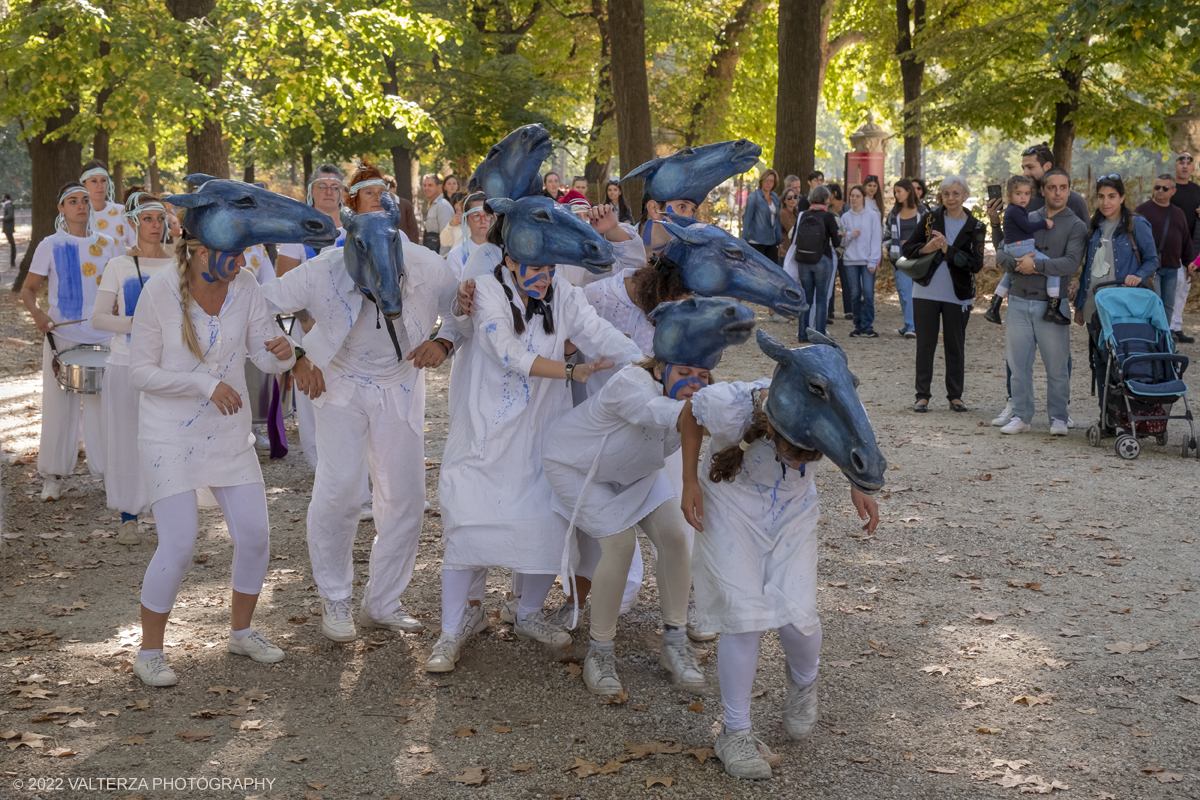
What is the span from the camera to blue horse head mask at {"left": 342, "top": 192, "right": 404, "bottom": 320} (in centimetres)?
500

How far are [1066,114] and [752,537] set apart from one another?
19771 mm

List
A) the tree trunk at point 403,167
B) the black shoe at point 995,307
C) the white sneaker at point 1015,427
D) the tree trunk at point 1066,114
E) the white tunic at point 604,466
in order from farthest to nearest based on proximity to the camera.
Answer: the tree trunk at point 403,167, the tree trunk at point 1066,114, the black shoe at point 995,307, the white sneaker at point 1015,427, the white tunic at point 604,466

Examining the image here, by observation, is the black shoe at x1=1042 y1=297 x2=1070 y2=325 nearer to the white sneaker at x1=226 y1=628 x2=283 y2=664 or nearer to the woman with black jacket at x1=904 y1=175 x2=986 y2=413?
the woman with black jacket at x1=904 y1=175 x2=986 y2=413

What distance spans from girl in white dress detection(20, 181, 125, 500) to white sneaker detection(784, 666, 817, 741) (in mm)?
5891

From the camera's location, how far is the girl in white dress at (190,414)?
4.91 m

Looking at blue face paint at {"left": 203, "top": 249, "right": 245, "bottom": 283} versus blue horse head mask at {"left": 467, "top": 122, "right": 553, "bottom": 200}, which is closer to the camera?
blue face paint at {"left": 203, "top": 249, "right": 245, "bottom": 283}

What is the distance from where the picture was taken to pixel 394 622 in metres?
5.71

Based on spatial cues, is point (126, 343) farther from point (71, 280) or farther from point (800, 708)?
point (800, 708)

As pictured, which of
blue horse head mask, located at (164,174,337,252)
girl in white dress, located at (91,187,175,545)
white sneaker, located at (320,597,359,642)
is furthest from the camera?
girl in white dress, located at (91,187,175,545)

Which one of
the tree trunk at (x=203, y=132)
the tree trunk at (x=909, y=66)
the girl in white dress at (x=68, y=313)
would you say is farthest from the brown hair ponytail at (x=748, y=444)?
the tree trunk at (x=909, y=66)

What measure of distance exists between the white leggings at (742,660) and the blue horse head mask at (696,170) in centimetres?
227

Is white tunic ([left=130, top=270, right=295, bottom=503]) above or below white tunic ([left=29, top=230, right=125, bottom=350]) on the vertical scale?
below

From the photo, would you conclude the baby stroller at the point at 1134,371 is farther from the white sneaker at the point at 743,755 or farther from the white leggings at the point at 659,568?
the white sneaker at the point at 743,755

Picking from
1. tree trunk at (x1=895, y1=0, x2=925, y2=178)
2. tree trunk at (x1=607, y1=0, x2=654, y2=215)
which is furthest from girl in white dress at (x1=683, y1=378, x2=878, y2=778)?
tree trunk at (x1=895, y1=0, x2=925, y2=178)
